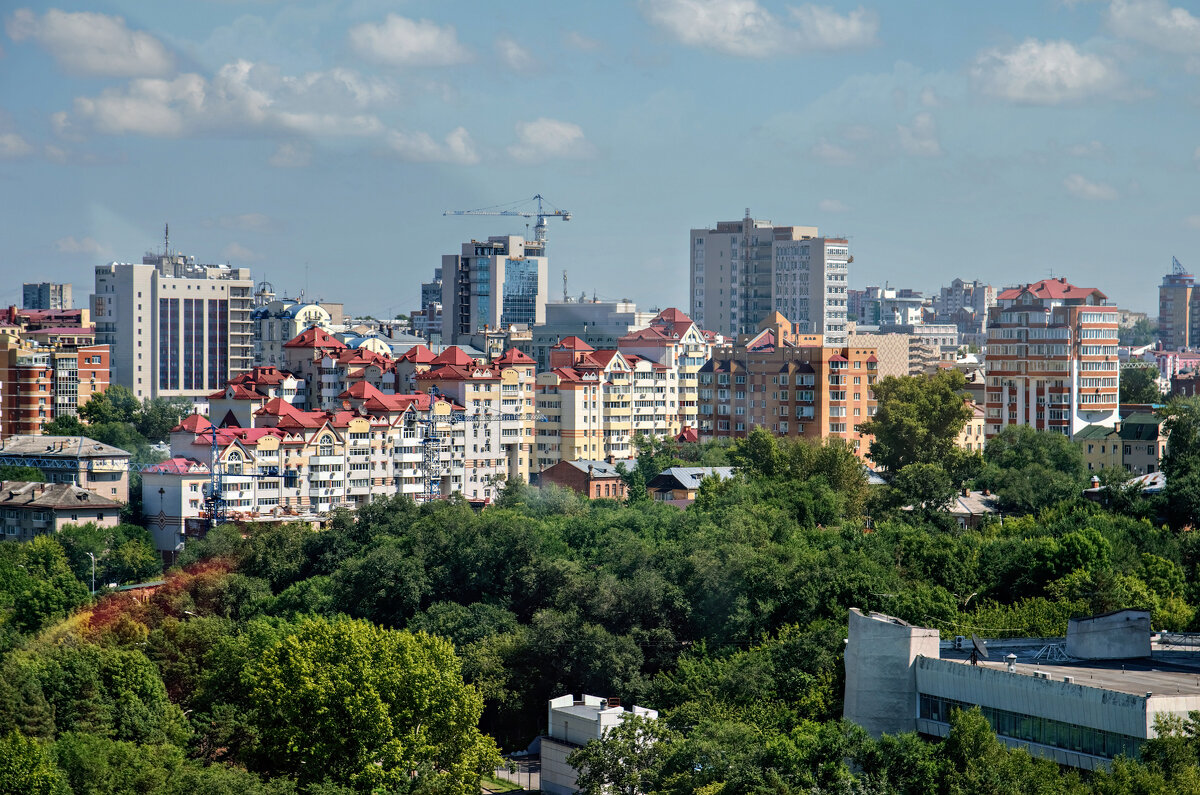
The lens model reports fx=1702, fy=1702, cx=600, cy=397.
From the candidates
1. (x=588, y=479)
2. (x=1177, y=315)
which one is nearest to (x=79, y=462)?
(x=588, y=479)

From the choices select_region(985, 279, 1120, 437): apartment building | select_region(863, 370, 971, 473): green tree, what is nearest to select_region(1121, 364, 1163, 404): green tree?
select_region(985, 279, 1120, 437): apartment building

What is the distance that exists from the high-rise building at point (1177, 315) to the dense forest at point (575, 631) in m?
102

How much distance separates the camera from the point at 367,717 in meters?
28.2

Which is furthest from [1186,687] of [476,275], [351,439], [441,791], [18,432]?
[476,275]

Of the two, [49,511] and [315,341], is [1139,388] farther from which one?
[49,511]

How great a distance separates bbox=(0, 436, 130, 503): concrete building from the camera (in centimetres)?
5862

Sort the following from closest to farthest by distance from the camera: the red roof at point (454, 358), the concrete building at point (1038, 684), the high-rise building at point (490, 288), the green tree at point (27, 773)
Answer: the concrete building at point (1038, 684), the green tree at point (27, 773), the red roof at point (454, 358), the high-rise building at point (490, 288)

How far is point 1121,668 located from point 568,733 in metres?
9.79

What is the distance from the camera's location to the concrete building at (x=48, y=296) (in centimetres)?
12219

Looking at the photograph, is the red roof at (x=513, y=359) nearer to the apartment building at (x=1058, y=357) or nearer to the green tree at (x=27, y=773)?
the apartment building at (x=1058, y=357)

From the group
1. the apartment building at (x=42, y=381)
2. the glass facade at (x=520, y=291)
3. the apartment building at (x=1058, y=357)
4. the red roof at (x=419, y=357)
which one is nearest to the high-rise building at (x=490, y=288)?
the glass facade at (x=520, y=291)

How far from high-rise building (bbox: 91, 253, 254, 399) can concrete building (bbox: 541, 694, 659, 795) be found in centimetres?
6675

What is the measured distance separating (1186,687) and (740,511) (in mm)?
21013

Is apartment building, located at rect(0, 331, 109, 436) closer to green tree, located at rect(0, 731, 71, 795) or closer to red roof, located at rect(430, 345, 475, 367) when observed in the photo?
red roof, located at rect(430, 345, 475, 367)
